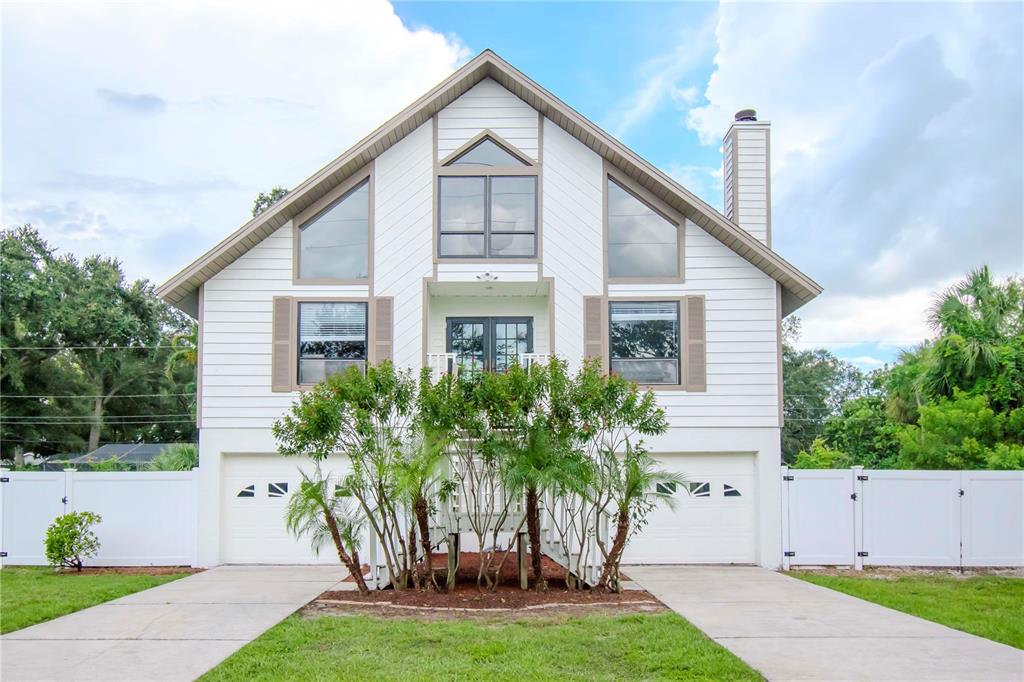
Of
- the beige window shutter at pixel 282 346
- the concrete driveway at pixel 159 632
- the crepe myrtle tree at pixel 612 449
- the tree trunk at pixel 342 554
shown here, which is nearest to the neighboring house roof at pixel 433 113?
the beige window shutter at pixel 282 346

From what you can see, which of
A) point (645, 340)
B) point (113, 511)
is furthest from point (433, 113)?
point (113, 511)

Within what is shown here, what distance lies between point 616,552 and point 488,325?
5144 millimetres

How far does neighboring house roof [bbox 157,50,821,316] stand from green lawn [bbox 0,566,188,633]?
13.9 ft

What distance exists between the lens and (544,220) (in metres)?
12.7

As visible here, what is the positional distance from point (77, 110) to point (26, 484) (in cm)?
857

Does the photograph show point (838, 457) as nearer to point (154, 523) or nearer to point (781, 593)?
point (781, 593)

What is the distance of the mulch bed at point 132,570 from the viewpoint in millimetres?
11508

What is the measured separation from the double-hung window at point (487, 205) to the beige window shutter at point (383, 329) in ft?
3.83

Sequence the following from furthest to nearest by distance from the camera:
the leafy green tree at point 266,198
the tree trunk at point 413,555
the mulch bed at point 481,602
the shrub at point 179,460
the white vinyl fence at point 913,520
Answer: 1. the leafy green tree at point 266,198
2. the shrub at point 179,460
3. the white vinyl fence at point 913,520
4. the tree trunk at point 413,555
5. the mulch bed at point 481,602

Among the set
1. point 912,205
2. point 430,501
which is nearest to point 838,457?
point 912,205

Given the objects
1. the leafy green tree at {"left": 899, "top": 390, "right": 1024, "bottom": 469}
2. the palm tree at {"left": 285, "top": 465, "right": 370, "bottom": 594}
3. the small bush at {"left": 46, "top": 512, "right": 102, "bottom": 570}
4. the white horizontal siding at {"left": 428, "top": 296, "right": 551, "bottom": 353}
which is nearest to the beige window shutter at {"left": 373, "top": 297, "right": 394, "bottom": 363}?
the white horizontal siding at {"left": 428, "top": 296, "right": 551, "bottom": 353}

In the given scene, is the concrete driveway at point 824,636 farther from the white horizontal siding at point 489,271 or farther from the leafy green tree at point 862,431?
the leafy green tree at point 862,431

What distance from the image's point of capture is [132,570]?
11.8 meters

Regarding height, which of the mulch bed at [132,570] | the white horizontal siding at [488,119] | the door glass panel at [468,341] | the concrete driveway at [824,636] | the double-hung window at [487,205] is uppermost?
the white horizontal siding at [488,119]
